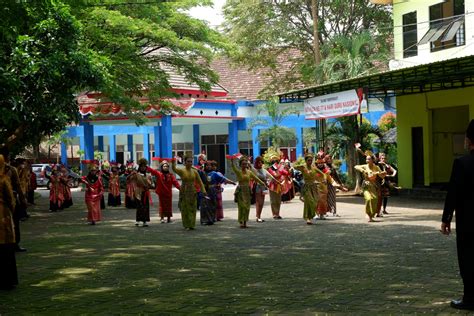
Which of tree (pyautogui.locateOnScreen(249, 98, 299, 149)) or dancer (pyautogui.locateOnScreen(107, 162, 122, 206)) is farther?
tree (pyautogui.locateOnScreen(249, 98, 299, 149))

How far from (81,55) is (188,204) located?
155 inches

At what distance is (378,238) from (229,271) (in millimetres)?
4140

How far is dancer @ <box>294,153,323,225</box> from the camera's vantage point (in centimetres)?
1515

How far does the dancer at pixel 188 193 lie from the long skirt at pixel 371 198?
3.76 meters

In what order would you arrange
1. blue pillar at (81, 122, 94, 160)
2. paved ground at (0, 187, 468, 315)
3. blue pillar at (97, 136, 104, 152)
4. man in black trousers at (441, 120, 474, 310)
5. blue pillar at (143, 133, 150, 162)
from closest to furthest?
man in black trousers at (441, 120, 474, 310) → paved ground at (0, 187, 468, 315) → blue pillar at (81, 122, 94, 160) → blue pillar at (143, 133, 150, 162) → blue pillar at (97, 136, 104, 152)

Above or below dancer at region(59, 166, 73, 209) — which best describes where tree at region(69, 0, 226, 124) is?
above

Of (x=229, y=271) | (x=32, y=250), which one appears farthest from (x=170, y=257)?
(x=32, y=250)

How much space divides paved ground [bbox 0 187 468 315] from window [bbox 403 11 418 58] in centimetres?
992

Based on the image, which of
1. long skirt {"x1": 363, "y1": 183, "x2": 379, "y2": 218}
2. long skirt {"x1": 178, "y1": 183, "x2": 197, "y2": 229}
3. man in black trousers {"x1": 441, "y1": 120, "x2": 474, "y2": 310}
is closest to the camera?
man in black trousers {"x1": 441, "y1": 120, "x2": 474, "y2": 310}

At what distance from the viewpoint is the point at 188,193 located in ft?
48.1

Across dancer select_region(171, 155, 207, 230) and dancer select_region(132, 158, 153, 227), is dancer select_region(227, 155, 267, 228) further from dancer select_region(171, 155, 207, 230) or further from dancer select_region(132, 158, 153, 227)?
dancer select_region(132, 158, 153, 227)

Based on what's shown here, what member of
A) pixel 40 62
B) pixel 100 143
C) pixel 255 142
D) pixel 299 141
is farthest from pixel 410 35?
pixel 100 143

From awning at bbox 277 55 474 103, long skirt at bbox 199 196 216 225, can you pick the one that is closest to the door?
awning at bbox 277 55 474 103

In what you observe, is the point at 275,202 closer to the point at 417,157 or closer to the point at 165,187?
the point at 165,187
